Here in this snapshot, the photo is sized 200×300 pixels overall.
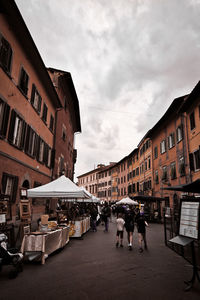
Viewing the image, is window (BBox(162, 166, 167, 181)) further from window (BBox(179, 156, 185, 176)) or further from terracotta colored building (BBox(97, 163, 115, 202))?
terracotta colored building (BBox(97, 163, 115, 202))

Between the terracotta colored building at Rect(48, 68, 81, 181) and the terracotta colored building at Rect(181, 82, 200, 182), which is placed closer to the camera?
the terracotta colored building at Rect(181, 82, 200, 182)

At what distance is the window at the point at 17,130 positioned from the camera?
10.7 meters

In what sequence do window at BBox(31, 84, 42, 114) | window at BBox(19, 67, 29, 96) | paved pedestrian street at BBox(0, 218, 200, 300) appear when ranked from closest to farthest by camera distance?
paved pedestrian street at BBox(0, 218, 200, 300), window at BBox(19, 67, 29, 96), window at BBox(31, 84, 42, 114)

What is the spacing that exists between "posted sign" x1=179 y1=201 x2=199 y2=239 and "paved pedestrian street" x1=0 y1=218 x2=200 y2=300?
113 centimetres

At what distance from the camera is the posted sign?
4.93 m

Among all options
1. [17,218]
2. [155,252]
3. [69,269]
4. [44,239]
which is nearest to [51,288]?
[69,269]

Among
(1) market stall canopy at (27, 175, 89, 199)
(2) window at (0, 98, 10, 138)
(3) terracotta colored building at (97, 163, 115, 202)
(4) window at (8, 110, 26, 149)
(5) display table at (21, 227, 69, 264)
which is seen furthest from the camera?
(3) terracotta colored building at (97, 163, 115, 202)

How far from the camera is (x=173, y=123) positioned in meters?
23.2

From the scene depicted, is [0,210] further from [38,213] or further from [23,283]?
[38,213]

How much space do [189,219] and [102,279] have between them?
8.17 ft

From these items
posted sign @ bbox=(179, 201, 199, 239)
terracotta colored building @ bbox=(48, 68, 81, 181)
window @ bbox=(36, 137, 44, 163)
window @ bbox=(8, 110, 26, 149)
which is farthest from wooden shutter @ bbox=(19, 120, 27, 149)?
posted sign @ bbox=(179, 201, 199, 239)

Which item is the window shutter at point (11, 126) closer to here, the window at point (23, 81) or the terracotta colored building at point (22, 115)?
the terracotta colored building at point (22, 115)

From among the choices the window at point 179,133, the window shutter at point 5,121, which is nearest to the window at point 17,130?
the window shutter at point 5,121

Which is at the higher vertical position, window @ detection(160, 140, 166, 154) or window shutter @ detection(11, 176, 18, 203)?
window @ detection(160, 140, 166, 154)
